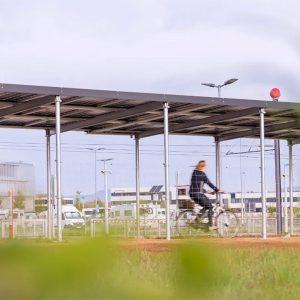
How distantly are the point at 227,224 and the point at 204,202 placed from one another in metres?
1.16

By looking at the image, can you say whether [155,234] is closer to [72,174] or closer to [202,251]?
[72,174]

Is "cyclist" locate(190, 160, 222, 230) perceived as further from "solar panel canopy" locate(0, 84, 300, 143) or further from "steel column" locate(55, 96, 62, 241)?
"steel column" locate(55, 96, 62, 241)

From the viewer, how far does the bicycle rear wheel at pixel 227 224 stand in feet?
57.3

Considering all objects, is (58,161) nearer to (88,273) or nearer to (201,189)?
(201,189)

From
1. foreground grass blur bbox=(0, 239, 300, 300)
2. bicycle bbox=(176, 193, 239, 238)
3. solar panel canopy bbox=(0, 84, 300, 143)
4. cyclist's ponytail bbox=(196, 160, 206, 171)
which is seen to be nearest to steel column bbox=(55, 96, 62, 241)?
solar panel canopy bbox=(0, 84, 300, 143)

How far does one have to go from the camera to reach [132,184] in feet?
73.5

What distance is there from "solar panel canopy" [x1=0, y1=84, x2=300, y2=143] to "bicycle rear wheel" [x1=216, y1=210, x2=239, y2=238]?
87.0 inches

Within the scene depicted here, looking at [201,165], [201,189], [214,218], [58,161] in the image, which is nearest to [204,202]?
[201,189]

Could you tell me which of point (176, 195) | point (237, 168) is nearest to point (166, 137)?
point (176, 195)

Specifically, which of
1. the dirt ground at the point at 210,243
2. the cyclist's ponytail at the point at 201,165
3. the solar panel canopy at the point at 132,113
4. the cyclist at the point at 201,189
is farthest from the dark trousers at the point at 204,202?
the dirt ground at the point at 210,243

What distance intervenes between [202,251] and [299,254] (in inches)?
234

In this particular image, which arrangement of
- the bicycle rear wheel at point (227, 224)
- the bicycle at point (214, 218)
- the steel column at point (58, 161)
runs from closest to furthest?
the steel column at point (58, 161) → the bicycle at point (214, 218) → the bicycle rear wheel at point (227, 224)

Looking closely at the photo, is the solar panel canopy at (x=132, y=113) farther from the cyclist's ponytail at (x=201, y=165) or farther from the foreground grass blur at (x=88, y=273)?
the foreground grass blur at (x=88, y=273)

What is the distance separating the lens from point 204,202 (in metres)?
17.0
